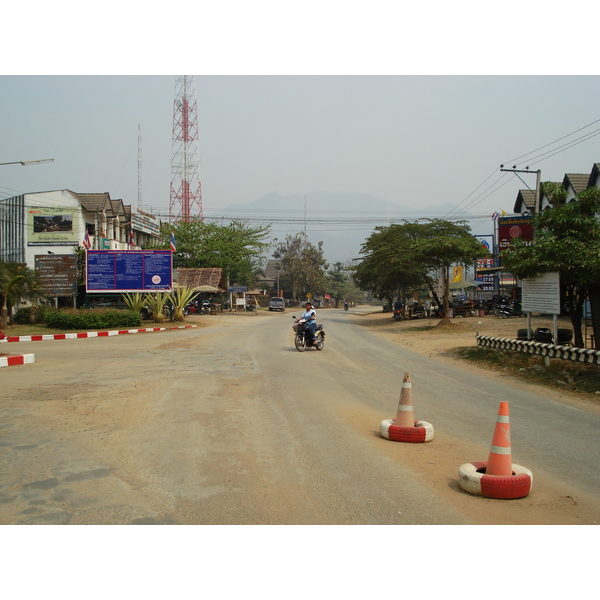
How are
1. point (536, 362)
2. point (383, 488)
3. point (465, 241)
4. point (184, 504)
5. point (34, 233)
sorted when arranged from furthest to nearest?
1. point (34, 233)
2. point (465, 241)
3. point (536, 362)
4. point (383, 488)
5. point (184, 504)

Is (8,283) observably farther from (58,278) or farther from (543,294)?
(543,294)

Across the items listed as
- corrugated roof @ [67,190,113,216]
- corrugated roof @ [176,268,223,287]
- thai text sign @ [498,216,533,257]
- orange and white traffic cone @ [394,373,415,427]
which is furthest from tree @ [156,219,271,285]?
orange and white traffic cone @ [394,373,415,427]

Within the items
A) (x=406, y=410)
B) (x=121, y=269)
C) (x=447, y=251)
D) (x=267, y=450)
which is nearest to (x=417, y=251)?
(x=447, y=251)

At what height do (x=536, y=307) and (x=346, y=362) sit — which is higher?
(x=536, y=307)

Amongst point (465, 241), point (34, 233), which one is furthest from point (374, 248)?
point (34, 233)

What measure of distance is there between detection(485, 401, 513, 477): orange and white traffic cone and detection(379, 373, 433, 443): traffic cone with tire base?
60.9 inches

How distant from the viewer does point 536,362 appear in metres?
13.8

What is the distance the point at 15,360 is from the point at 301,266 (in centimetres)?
6881

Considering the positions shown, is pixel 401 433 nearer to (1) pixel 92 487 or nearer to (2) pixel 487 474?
(2) pixel 487 474

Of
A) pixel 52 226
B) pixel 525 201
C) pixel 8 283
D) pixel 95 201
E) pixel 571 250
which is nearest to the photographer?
pixel 571 250

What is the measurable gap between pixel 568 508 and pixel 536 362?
9811 millimetres

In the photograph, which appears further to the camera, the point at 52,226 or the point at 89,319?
the point at 52,226

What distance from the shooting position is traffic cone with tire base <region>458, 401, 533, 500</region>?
4.94 meters

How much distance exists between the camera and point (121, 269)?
32219 millimetres
